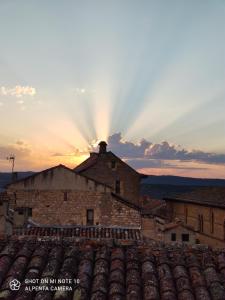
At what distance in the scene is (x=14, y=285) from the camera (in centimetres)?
614

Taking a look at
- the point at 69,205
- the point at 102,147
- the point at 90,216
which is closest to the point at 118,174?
the point at 102,147

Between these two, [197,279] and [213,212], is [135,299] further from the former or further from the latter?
[213,212]

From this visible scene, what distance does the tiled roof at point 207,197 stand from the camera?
135 feet

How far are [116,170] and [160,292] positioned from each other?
135 ft

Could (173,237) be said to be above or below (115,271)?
below

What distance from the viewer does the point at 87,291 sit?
607 cm

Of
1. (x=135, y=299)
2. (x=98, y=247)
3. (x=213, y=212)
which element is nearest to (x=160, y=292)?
(x=135, y=299)

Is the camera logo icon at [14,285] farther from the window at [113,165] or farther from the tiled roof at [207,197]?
the window at [113,165]

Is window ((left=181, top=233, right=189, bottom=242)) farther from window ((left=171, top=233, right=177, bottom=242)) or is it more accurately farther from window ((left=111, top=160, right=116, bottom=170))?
window ((left=111, top=160, right=116, bottom=170))

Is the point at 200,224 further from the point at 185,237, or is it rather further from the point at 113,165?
the point at 113,165

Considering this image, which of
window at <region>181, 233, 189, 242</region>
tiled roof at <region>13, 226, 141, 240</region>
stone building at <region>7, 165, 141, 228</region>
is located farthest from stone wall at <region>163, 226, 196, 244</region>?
tiled roof at <region>13, 226, 141, 240</region>

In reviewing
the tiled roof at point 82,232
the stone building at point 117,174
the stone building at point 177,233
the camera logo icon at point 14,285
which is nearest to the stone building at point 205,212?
the stone building at point 177,233

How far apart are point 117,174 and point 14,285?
4130 centimetres

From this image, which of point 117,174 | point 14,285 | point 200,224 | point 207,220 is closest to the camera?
point 14,285
